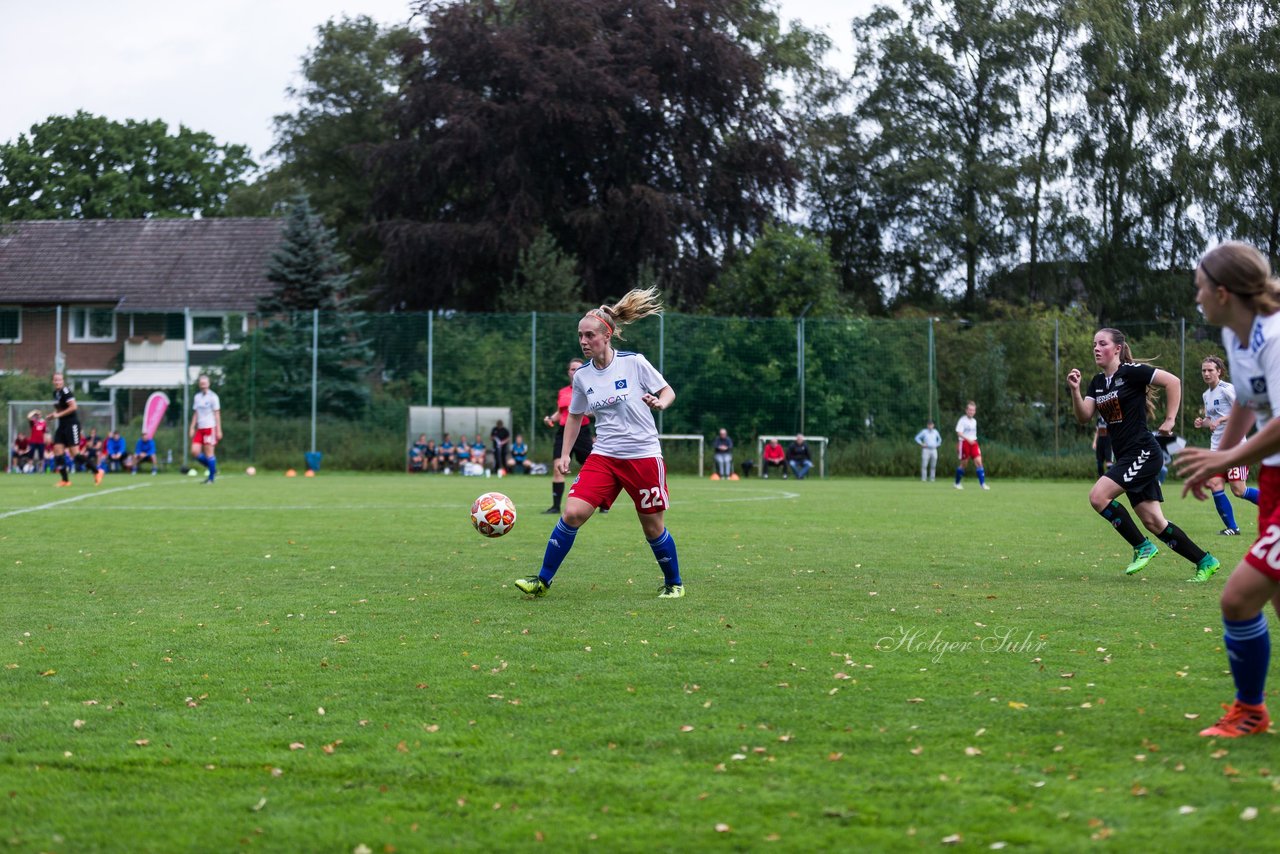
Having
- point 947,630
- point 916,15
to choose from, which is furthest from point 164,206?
point 947,630

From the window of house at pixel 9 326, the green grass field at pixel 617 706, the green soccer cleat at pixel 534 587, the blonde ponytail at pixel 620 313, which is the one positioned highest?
the window of house at pixel 9 326

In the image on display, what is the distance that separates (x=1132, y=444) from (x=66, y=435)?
806 inches

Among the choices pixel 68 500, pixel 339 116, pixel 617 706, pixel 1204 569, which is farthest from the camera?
pixel 339 116

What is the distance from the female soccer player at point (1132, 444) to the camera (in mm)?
10148

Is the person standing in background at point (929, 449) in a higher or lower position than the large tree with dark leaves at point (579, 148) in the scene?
lower

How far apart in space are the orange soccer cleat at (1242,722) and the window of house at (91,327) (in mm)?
44628

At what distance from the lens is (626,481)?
30.3 feet

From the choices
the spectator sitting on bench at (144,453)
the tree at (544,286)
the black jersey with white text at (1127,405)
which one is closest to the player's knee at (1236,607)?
the black jersey with white text at (1127,405)

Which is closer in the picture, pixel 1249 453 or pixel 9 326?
pixel 1249 453

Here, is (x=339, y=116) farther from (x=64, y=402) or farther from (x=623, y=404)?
(x=623, y=404)

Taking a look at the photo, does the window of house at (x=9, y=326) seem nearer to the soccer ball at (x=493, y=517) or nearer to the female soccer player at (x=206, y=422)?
the female soccer player at (x=206, y=422)

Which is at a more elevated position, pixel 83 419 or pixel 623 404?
pixel 623 404

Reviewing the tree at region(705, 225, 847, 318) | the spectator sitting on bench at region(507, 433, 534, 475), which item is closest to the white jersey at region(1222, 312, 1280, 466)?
the spectator sitting on bench at region(507, 433, 534, 475)

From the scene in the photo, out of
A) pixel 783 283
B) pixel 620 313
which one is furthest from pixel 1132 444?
pixel 783 283
